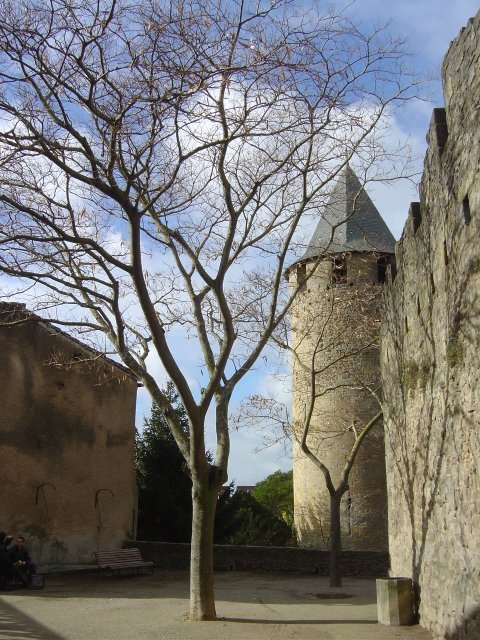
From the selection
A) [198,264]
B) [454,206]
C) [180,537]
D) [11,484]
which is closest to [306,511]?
[180,537]

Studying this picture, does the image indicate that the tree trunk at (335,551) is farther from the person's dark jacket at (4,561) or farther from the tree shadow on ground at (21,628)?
the tree shadow on ground at (21,628)

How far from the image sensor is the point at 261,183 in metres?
10.7

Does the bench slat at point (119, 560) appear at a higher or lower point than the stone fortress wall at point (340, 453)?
lower

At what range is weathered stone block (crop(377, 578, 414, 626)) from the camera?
8.84m

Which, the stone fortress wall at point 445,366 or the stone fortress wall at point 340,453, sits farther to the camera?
the stone fortress wall at point 340,453

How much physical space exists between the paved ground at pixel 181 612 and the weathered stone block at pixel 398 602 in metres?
0.15

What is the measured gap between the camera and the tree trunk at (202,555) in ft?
31.1

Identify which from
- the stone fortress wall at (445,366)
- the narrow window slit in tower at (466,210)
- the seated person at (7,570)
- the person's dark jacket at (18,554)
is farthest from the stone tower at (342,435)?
the narrow window slit in tower at (466,210)

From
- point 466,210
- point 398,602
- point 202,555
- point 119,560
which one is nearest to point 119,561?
point 119,560

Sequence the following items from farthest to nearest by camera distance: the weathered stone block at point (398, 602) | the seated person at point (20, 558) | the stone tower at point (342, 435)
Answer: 1. the stone tower at point (342, 435)
2. the seated person at point (20, 558)
3. the weathered stone block at point (398, 602)

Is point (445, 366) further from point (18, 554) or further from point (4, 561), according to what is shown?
point (18, 554)

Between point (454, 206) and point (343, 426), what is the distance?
65.6 feet

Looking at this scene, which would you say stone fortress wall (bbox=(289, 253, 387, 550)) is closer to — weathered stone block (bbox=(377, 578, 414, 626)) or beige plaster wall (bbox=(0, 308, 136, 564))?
beige plaster wall (bbox=(0, 308, 136, 564))

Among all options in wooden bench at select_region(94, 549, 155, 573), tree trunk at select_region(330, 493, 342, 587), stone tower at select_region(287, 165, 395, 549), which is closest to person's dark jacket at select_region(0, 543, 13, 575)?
wooden bench at select_region(94, 549, 155, 573)
